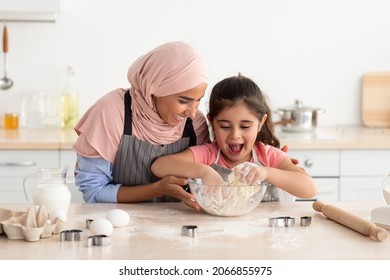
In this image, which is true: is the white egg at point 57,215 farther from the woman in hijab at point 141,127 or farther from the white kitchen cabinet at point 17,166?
the white kitchen cabinet at point 17,166

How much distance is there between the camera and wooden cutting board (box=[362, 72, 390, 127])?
454 cm

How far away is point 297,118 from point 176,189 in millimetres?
1797

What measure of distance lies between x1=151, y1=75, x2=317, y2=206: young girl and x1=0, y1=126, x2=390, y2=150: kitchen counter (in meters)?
1.12

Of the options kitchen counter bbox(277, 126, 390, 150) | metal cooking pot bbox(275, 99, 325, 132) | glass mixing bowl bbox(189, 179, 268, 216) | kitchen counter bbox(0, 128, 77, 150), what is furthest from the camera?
metal cooking pot bbox(275, 99, 325, 132)

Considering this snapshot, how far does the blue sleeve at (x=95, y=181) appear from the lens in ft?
8.95

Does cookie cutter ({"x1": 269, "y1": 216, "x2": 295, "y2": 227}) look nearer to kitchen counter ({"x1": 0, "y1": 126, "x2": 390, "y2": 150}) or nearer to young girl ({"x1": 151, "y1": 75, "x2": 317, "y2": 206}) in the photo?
young girl ({"x1": 151, "y1": 75, "x2": 317, "y2": 206})

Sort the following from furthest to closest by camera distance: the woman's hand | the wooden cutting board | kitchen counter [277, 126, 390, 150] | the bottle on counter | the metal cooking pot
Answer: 1. the wooden cutting board
2. the bottle on counter
3. the metal cooking pot
4. kitchen counter [277, 126, 390, 150]
5. the woman's hand

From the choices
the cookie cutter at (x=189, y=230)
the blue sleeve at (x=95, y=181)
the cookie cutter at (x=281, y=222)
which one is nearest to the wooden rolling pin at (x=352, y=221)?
the cookie cutter at (x=281, y=222)

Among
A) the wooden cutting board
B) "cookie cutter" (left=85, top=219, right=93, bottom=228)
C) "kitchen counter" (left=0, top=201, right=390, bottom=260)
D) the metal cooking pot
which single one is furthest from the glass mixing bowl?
the wooden cutting board

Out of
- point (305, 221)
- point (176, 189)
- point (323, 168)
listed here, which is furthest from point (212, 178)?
point (323, 168)

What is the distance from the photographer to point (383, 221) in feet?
A: 7.58

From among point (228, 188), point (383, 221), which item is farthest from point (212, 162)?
point (383, 221)

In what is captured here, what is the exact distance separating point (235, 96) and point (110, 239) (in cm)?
84

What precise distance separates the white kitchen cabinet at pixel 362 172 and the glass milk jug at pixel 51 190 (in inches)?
76.1
